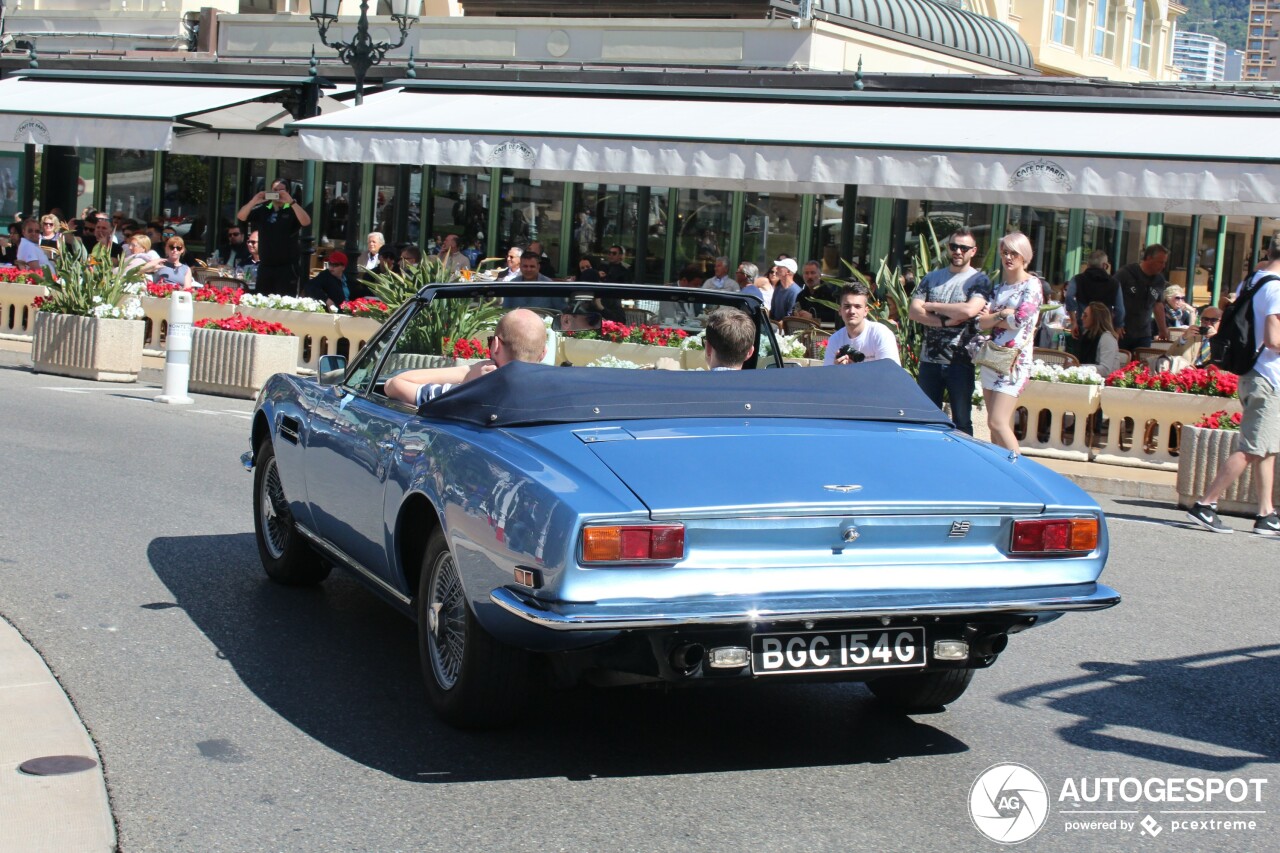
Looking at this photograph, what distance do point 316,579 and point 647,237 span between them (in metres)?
20.0

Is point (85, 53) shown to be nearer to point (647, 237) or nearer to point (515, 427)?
point (647, 237)

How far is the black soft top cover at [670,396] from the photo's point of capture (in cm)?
521

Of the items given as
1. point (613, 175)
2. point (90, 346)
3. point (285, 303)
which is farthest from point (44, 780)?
point (613, 175)

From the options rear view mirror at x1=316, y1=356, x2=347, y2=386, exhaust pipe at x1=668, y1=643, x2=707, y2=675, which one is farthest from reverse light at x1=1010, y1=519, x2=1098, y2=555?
rear view mirror at x1=316, y1=356, x2=347, y2=386

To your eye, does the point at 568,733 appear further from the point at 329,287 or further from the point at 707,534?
the point at 329,287

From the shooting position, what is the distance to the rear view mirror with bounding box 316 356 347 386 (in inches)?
272

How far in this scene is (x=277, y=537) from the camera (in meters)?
7.38

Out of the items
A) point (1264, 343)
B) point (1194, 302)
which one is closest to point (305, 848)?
point (1264, 343)

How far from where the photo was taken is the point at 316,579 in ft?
24.0

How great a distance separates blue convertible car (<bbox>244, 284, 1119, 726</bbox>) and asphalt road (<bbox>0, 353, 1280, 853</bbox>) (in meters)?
0.33

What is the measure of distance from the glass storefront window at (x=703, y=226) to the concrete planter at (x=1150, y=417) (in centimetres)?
1353

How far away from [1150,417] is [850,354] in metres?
4.43

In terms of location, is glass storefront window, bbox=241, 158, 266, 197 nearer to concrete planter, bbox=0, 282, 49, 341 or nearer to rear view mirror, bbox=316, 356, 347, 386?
concrete planter, bbox=0, 282, 49, 341

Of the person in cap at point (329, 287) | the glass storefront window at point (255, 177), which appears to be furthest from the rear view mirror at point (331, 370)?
the glass storefront window at point (255, 177)
